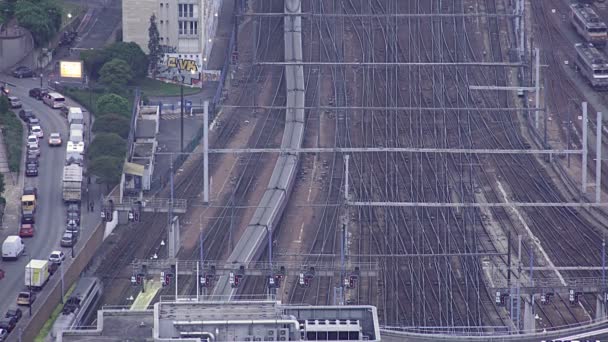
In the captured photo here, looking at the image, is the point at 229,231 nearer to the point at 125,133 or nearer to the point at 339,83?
the point at 125,133

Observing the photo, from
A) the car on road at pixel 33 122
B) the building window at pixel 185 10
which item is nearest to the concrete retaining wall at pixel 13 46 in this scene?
the building window at pixel 185 10

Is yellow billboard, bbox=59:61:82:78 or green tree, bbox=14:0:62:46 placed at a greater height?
green tree, bbox=14:0:62:46

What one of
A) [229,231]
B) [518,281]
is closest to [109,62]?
[229,231]

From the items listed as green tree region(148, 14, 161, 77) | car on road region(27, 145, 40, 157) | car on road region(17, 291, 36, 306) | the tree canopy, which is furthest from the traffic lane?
green tree region(148, 14, 161, 77)

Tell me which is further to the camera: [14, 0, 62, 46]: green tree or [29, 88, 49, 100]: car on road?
[14, 0, 62, 46]: green tree

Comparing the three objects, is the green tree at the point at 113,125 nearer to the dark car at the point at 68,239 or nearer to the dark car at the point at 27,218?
the dark car at the point at 27,218

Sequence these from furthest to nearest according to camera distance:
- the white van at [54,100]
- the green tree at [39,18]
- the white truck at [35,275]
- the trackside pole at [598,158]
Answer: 1. the green tree at [39,18]
2. the white van at [54,100]
3. the trackside pole at [598,158]
4. the white truck at [35,275]

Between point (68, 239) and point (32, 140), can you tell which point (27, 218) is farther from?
point (32, 140)

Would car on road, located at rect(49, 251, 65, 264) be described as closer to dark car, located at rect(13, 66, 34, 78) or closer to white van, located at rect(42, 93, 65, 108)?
white van, located at rect(42, 93, 65, 108)
